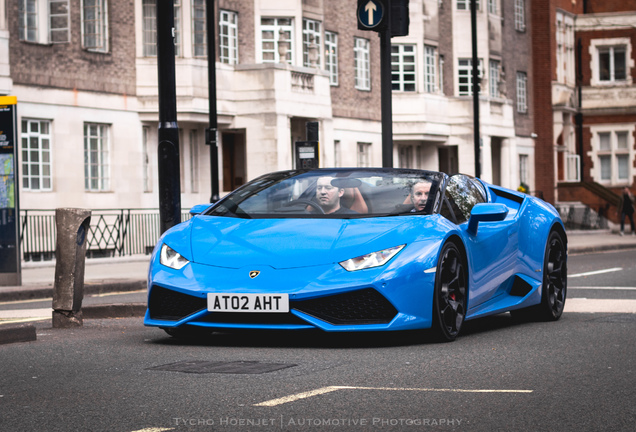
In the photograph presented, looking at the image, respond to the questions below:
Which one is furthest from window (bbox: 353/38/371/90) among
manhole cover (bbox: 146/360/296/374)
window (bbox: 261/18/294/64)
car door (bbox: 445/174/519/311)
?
manhole cover (bbox: 146/360/296/374)

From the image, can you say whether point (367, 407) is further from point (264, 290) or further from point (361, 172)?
point (361, 172)

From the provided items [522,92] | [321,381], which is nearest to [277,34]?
[522,92]

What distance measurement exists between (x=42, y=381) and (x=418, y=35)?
130 feet

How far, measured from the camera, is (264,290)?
822cm

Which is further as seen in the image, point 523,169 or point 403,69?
point 523,169

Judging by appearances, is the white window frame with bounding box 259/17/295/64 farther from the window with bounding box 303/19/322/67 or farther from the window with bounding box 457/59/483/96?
the window with bounding box 457/59/483/96

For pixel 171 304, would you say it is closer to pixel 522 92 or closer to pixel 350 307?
pixel 350 307

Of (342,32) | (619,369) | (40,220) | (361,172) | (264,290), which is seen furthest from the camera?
(342,32)

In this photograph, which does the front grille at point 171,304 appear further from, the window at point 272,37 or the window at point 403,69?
the window at point 403,69

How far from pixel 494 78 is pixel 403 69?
7.27 meters

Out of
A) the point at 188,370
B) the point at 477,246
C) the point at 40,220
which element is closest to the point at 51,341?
the point at 188,370

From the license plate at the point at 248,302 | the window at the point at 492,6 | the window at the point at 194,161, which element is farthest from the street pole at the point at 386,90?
the window at the point at 492,6

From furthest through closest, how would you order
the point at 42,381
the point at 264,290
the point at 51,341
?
the point at 51,341
the point at 264,290
the point at 42,381

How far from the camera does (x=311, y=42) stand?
3878cm
